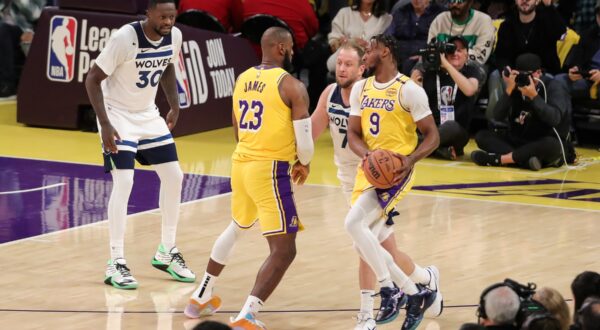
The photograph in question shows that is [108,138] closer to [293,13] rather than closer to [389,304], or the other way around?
[389,304]

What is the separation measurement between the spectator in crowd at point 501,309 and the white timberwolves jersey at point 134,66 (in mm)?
4472

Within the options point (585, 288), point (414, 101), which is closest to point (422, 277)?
point (414, 101)

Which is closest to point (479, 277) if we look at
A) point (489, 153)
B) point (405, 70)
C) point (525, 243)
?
point (525, 243)

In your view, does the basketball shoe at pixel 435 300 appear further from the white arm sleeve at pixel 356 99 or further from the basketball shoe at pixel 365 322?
the white arm sleeve at pixel 356 99

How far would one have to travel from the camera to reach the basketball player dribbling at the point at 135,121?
890 cm

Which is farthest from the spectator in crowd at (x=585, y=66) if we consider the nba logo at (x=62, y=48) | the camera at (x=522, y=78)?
the nba logo at (x=62, y=48)

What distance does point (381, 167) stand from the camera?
25.5ft

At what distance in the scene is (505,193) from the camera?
41.2 feet

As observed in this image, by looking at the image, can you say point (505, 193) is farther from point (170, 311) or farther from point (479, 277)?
point (170, 311)

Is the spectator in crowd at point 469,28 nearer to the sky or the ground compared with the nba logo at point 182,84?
nearer to the sky

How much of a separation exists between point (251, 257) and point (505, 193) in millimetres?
3646

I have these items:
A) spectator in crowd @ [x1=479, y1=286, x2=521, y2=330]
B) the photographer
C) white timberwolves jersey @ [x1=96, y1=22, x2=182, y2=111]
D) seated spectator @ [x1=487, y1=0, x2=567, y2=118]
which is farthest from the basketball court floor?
spectator in crowd @ [x1=479, y1=286, x2=521, y2=330]

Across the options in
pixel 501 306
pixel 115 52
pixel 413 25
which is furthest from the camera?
pixel 413 25

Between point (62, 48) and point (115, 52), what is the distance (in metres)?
7.00
